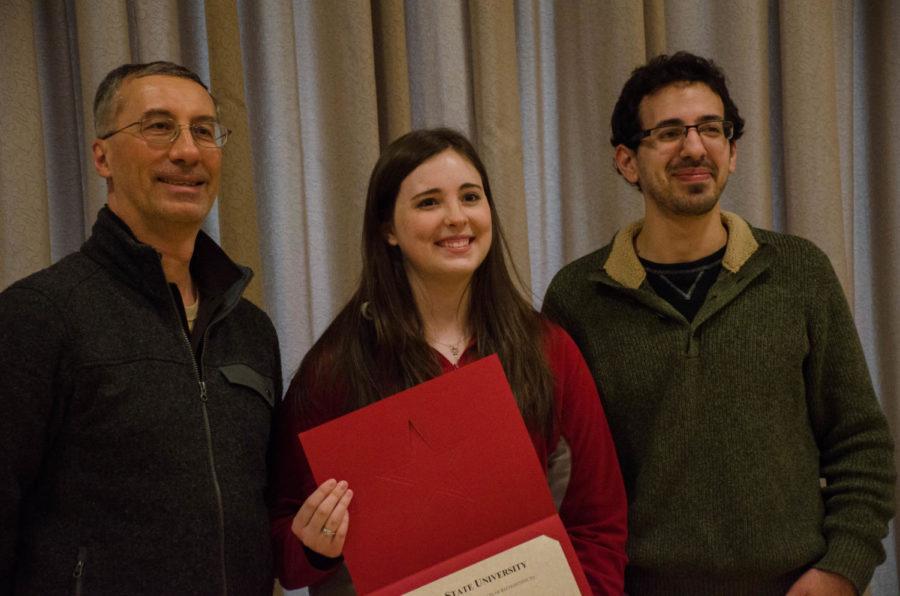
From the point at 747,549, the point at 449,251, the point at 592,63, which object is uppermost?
the point at 592,63

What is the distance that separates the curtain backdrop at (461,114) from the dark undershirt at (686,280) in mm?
623

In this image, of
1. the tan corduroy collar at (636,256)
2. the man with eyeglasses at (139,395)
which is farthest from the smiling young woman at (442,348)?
the tan corduroy collar at (636,256)

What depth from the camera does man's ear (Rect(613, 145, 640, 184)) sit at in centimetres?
→ 203

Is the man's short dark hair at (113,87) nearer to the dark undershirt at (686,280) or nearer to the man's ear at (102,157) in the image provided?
the man's ear at (102,157)

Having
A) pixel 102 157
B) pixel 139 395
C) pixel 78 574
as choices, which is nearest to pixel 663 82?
pixel 102 157

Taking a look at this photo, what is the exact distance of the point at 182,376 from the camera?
56.6 inches

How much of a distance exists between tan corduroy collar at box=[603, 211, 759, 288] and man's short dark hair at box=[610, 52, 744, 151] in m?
0.23

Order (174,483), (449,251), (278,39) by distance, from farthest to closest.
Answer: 1. (278,39)
2. (449,251)
3. (174,483)

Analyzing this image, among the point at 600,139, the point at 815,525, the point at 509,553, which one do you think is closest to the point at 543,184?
the point at 600,139

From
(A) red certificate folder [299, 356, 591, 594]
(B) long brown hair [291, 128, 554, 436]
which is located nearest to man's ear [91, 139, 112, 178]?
(B) long brown hair [291, 128, 554, 436]

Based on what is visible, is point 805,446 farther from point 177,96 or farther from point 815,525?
point 177,96

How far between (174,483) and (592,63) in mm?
1888

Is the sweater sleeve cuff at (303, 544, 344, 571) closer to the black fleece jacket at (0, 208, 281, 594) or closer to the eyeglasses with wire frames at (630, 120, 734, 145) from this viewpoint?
the black fleece jacket at (0, 208, 281, 594)

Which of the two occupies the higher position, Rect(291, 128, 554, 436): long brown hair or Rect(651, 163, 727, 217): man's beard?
Rect(651, 163, 727, 217): man's beard
